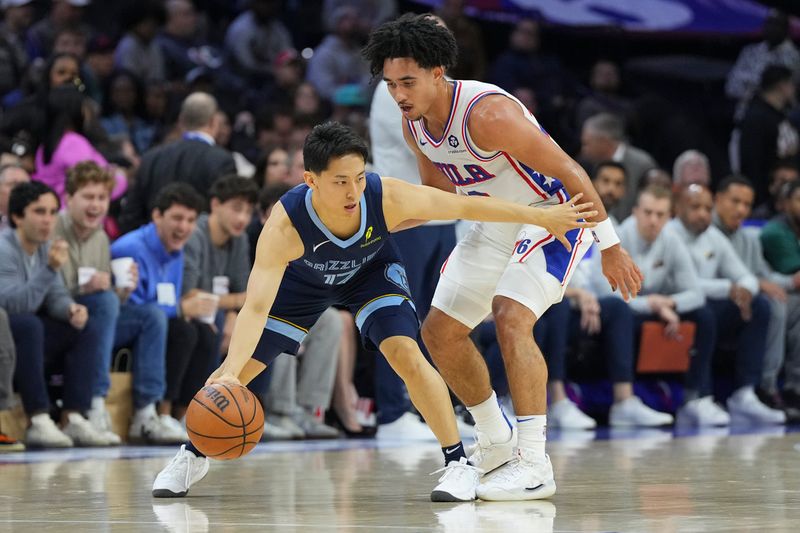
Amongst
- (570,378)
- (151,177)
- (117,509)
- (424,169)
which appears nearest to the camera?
(117,509)

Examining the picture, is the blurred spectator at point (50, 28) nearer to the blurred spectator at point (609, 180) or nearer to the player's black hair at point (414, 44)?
the blurred spectator at point (609, 180)

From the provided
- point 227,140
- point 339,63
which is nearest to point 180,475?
point 227,140

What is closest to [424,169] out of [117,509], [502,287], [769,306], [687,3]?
[502,287]

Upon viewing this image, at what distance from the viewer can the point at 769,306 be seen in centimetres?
1011

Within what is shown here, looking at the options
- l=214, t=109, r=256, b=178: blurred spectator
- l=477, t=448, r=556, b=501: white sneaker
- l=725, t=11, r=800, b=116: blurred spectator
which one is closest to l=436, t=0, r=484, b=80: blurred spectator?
l=214, t=109, r=256, b=178: blurred spectator

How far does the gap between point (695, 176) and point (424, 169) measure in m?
5.85

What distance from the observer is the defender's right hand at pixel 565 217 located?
195 inches

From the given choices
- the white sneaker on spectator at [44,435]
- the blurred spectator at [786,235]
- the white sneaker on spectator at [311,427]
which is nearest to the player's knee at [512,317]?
the white sneaker on spectator at [44,435]

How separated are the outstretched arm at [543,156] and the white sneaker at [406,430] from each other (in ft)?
10.6

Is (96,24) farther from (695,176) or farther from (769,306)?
(769,306)

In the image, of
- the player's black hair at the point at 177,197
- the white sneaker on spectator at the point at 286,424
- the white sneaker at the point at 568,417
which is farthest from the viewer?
the white sneaker at the point at 568,417

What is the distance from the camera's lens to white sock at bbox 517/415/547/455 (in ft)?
16.6

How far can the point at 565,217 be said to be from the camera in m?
4.95

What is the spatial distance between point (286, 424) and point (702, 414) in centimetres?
316
